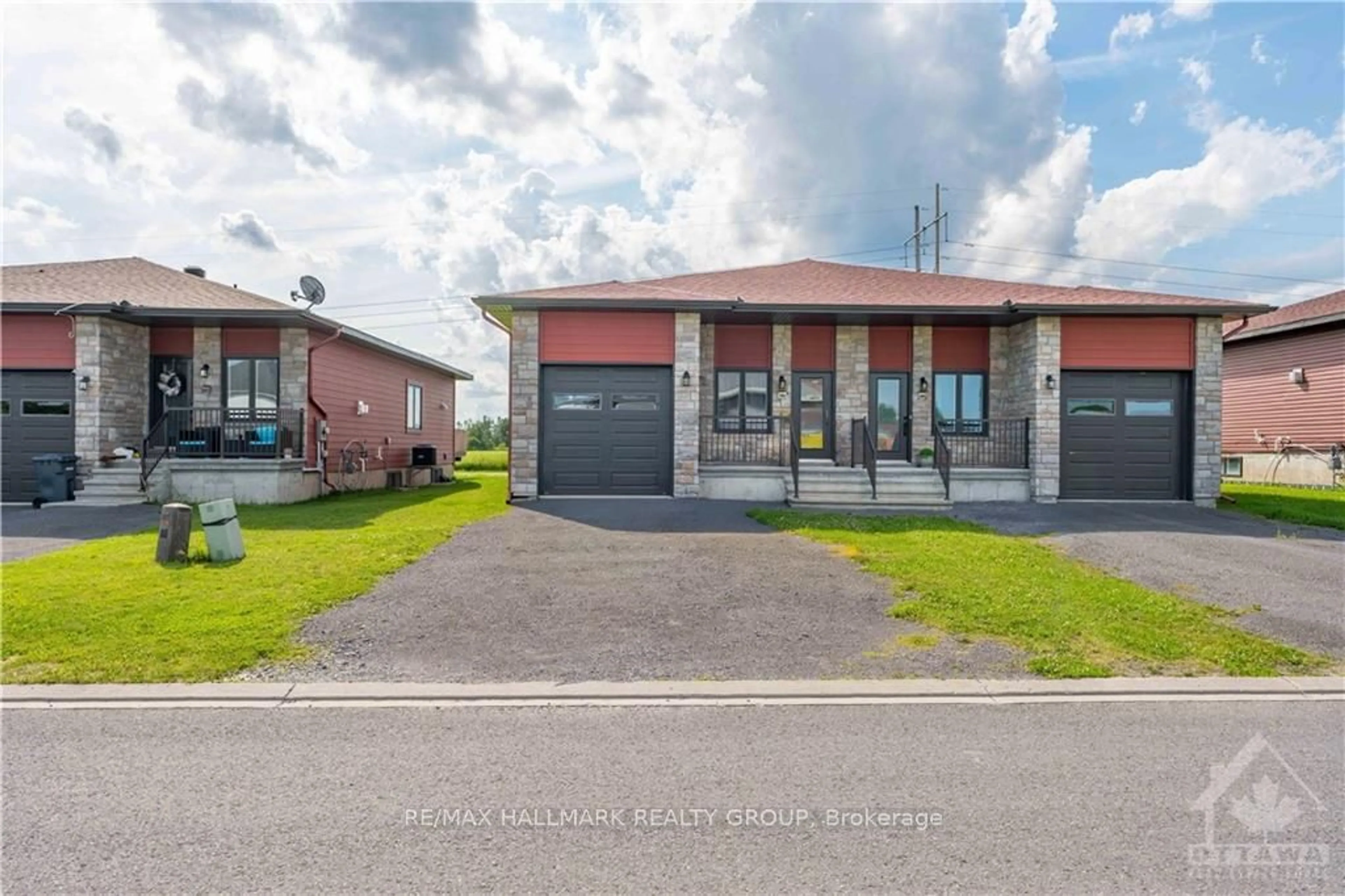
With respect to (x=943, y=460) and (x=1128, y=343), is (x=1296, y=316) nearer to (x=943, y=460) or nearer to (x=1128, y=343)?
(x=1128, y=343)

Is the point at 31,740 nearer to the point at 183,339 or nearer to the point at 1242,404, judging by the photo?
the point at 183,339

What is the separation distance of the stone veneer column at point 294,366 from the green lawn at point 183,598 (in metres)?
5.09

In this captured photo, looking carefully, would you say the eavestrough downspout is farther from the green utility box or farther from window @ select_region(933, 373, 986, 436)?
window @ select_region(933, 373, 986, 436)

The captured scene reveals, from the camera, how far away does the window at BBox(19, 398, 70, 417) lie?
48.0 ft

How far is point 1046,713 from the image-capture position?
425 cm

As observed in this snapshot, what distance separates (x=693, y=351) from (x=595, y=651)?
355 inches

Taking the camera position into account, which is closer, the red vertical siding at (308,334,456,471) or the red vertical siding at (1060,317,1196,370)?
the red vertical siding at (1060,317,1196,370)

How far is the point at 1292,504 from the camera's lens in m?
13.9

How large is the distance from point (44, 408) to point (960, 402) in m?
19.6

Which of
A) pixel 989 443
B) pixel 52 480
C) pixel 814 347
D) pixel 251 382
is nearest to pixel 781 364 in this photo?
pixel 814 347

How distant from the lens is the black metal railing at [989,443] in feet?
47.9

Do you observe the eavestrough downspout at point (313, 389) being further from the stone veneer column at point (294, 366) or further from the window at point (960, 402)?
the window at point (960, 402)

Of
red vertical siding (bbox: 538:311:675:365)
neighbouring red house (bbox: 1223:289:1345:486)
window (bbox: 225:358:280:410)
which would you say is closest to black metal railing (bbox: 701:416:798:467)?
red vertical siding (bbox: 538:311:675:365)

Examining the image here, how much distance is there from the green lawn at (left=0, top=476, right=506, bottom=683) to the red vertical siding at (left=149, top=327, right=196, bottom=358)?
22.3 ft
